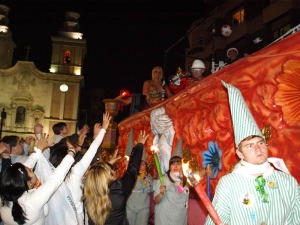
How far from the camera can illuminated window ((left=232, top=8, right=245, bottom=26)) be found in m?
25.0

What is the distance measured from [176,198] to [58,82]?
3954 centimetres

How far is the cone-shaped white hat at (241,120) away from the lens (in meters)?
2.54

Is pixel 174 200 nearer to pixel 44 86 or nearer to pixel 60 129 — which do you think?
pixel 60 129

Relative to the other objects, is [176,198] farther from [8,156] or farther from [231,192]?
[8,156]

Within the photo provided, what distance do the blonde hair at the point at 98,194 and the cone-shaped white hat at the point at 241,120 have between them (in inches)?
56.7

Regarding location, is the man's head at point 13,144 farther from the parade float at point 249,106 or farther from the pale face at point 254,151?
the pale face at point 254,151

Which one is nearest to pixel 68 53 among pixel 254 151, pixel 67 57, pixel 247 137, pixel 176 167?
pixel 67 57

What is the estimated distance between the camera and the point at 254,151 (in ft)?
8.01

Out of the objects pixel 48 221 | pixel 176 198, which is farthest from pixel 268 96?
pixel 48 221

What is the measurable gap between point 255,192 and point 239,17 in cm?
2566

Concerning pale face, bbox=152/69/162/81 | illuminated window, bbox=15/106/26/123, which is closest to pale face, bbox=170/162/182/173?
pale face, bbox=152/69/162/81

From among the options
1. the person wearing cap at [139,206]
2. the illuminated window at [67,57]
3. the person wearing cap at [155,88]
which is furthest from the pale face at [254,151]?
the illuminated window at [67,57]

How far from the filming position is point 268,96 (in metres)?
3.55

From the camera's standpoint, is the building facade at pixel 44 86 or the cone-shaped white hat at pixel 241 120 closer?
the cone-shaped white hat at pixel 241 120
